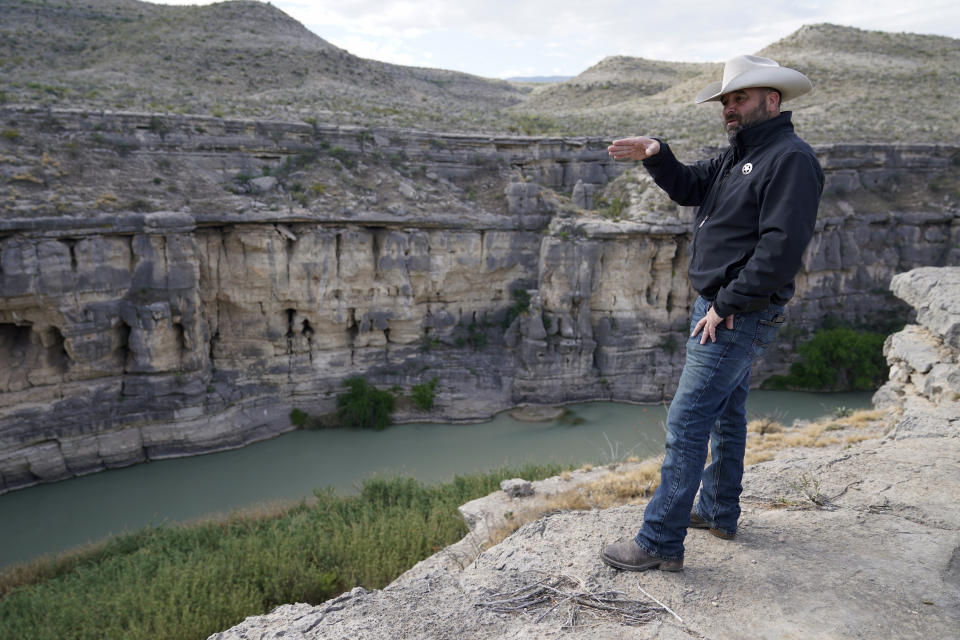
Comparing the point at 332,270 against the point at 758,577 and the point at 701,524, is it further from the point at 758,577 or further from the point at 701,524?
the point at 758,577

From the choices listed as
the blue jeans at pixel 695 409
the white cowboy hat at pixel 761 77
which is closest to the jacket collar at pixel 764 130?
the white cowboy hat at pixel 761 77

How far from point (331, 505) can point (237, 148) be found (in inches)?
388

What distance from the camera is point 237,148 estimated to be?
14.9 meters

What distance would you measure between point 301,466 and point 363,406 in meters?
2.22

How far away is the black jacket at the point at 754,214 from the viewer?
2721mm

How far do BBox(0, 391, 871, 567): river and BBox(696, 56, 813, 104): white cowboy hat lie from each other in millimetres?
7422

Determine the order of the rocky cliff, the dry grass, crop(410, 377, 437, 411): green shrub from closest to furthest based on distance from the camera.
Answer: the dry grass → the rocky cliff → crop(410, 377, 437, 411): green shrub

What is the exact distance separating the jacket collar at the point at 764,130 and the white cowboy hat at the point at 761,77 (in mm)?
118

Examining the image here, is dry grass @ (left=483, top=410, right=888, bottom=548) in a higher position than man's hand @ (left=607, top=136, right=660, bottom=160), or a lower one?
lower

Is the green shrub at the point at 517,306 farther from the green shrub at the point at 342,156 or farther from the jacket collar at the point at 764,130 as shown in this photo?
the jacket collar at the point at 764,130

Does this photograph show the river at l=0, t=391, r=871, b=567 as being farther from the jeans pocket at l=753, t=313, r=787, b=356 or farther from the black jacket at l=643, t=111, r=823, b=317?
the black jacket at l=643, t=111, r=823, b=317

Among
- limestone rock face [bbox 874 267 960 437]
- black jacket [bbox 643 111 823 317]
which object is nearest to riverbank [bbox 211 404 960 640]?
black jacket [bbox 643 111 823 317]

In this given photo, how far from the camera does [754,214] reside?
2934 mm

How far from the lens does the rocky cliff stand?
12.2 metres
